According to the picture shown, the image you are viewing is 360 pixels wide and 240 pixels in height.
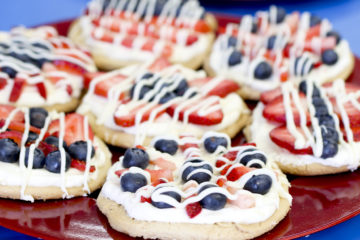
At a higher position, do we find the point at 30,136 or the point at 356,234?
the point at 30,136

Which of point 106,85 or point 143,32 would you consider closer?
point 106,85

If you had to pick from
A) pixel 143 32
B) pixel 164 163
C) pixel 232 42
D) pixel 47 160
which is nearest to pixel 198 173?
pixel 164 163

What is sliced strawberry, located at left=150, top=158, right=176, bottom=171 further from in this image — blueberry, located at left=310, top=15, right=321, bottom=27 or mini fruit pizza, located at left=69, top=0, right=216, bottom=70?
blueberry, located at left=310, top=15, right=321, bottom=27

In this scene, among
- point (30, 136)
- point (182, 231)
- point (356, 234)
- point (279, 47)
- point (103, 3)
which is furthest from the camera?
point (103, 3)

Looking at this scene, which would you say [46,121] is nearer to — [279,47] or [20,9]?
[279,47]

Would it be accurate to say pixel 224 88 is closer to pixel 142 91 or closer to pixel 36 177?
pixel 142 91

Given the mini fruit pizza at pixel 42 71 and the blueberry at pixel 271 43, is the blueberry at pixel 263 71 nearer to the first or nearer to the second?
the blueberry at pixel 271 43

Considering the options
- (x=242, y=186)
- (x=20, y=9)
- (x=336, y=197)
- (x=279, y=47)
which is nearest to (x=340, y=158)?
(x=336, y=197)
